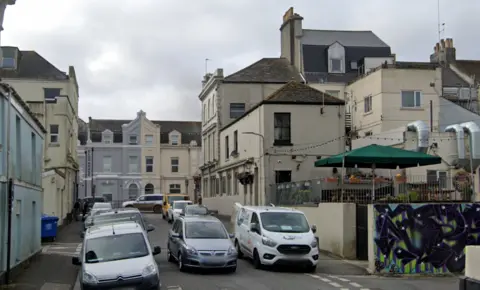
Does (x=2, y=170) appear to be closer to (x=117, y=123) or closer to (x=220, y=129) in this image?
(x=220, y=129)

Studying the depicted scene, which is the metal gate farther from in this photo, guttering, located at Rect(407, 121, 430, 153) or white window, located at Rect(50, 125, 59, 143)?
white window, located at Rect(50, 125, 59, 143)

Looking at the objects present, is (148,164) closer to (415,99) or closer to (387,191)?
(415,99)

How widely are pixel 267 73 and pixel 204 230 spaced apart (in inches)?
1211

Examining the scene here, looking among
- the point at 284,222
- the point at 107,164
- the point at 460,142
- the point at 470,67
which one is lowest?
the point at 284,222

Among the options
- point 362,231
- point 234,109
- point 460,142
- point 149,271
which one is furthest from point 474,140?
point 149,271

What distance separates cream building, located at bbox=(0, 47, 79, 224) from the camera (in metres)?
35.6

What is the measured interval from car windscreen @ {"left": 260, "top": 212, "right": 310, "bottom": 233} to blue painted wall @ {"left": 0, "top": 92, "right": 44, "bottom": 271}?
724cm

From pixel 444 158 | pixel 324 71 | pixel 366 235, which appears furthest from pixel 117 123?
pixel 366 235

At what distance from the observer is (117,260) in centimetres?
1378

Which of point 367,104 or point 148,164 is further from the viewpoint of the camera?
point 148,164

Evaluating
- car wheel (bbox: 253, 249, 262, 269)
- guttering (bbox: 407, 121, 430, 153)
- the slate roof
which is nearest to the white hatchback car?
car wheel (bbox: 253, 249, 262, 269)

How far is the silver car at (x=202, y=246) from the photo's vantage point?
17.2m

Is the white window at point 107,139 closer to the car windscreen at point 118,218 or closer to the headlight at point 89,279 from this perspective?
the car windscreen at point 118,218

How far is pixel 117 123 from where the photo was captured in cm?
7369
